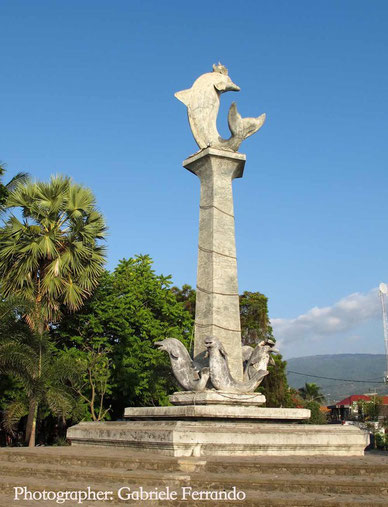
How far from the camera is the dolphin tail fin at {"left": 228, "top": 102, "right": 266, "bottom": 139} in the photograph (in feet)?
46.7

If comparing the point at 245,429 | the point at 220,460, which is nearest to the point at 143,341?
the point at 245,429

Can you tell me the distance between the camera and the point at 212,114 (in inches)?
578

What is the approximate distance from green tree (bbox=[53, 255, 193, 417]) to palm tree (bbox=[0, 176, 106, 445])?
1.23 m

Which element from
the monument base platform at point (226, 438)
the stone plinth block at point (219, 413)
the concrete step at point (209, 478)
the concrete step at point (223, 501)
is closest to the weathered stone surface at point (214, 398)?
the stone plinth block at point (219, 413)

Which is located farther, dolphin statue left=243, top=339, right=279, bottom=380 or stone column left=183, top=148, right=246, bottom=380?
stone column left=183, top=148, right=246, bottom=380

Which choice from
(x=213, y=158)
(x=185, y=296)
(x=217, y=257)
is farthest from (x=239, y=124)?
(x=185, y=296)

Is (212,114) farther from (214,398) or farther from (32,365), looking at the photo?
(32,365)

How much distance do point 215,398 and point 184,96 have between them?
24.3ft

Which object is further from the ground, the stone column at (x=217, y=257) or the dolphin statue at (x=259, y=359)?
the stone column at (x=217, y=257)

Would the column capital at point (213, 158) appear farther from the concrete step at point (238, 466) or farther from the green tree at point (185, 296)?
the green tree at point (185, 296)

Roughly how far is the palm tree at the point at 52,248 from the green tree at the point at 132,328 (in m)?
1.23

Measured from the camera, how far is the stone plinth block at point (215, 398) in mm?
11477

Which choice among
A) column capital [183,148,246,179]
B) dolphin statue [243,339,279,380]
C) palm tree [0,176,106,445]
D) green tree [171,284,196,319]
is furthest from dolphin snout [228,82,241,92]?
green tree [171,284,196,319]

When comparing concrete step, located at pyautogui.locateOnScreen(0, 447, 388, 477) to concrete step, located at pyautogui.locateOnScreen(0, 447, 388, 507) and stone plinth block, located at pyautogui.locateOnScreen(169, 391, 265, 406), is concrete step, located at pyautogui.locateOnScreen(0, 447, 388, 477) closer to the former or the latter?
concrete step, located at pyautogui.locateOnScreen(0, 447, 388, 507)
